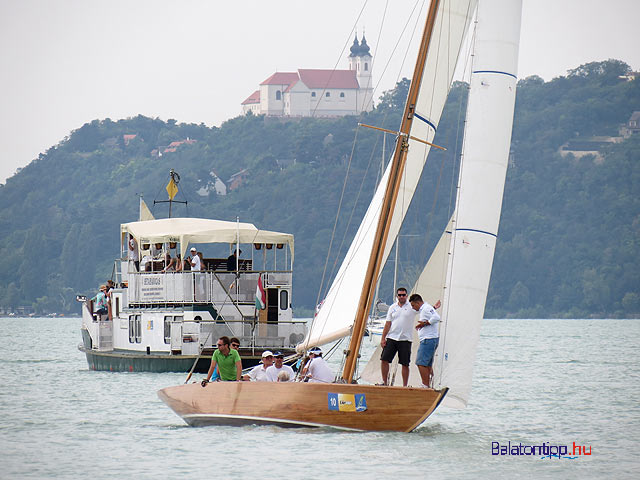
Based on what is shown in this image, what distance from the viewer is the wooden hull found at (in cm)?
2108

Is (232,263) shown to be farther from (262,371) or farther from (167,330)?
(262,371)

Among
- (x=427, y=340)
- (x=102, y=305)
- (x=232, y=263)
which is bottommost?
(x=102, y=305)

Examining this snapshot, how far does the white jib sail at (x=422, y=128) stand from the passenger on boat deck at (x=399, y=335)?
1088mm

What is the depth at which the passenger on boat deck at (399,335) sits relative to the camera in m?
21.7

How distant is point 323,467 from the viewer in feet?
66.6

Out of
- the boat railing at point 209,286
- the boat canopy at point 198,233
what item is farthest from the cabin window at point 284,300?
the boat canopy at point 198,233

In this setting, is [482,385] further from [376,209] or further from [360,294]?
[360,294]

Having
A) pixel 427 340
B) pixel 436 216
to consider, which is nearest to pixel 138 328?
pixel 427 340

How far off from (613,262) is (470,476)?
140 metres

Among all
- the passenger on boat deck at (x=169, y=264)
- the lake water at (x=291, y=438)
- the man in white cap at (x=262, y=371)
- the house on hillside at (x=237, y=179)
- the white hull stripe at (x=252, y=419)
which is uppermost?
the house on hillside at (x=237, y=179)

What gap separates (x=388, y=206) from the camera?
22.3 meters

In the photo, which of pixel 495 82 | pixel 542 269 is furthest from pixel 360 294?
pixel 542 269

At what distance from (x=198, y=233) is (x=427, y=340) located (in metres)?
18.3

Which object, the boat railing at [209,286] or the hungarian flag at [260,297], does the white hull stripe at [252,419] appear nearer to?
the hungarian flag at [260,297]
